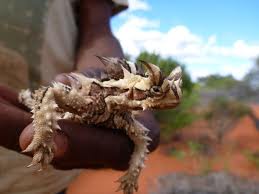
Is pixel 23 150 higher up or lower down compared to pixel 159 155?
higher up

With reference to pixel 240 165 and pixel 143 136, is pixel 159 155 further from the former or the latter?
pixel 143 136

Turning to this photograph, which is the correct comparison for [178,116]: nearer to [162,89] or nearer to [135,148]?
[135,148]

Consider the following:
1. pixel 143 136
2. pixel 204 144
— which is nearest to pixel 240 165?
pixel 204 144

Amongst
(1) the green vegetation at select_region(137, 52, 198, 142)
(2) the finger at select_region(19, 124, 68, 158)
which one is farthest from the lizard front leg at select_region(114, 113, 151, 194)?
(1) the green vegetation at select_region(137, 52, 198, 142)

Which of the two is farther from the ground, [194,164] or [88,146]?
[88,146]

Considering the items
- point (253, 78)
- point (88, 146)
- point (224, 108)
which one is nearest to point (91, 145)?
point (88, 146)
